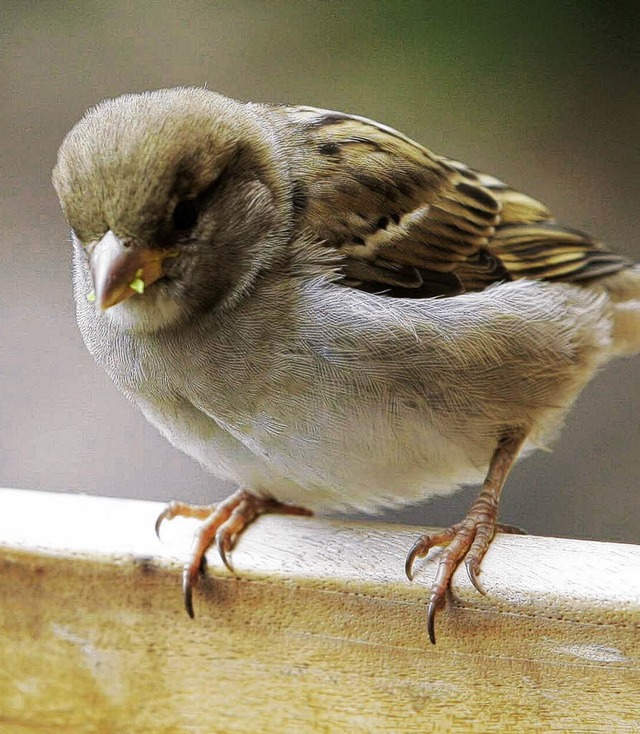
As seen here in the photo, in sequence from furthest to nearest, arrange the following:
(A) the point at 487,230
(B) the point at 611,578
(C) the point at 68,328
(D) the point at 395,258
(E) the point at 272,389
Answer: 1. (C) the point at 68,328
2. (A) the point at 487,230
3. (D) the point at 395,258
4. (E) the point at 272,389
5. (B) the point at 611,578

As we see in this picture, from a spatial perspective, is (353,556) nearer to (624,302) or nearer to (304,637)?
(304,637)

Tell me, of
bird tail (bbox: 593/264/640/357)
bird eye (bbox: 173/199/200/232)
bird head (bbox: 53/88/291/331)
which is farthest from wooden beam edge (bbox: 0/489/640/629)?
bird tail (bbox: 593/264/640/357)

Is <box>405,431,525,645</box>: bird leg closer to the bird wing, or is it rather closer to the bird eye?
the bird wing

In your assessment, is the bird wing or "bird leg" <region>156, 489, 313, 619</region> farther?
the bird wing

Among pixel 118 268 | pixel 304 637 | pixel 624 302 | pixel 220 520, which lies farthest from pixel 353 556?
pixel 624 302

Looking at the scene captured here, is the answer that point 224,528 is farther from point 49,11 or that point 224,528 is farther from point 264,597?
point 49,11

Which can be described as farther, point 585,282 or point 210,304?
point 585,282

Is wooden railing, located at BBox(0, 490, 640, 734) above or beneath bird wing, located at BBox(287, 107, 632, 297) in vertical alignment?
beneath

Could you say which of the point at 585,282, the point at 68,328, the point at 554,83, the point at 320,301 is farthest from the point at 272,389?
the point at 554,83

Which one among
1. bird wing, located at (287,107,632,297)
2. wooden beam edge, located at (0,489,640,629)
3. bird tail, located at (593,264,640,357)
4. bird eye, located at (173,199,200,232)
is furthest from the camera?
bird tail, located at (593,264,640,357)
